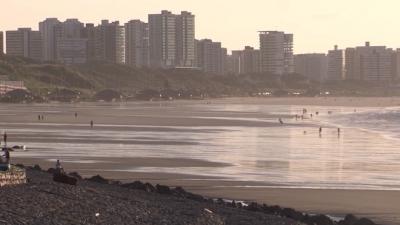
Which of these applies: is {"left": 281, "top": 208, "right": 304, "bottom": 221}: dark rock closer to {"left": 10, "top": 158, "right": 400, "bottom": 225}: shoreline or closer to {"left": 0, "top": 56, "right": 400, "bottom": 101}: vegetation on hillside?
{"left": 10, "top": 158, "right": 400, "bottom": 225}: shoreline

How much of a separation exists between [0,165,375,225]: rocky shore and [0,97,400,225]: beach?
7.96 feet

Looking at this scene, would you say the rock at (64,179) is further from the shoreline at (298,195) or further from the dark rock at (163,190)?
the shoreline at (298,195)

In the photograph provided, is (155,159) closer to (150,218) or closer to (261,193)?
(261,193)

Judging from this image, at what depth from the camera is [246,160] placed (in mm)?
34188

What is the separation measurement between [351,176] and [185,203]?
1061cm

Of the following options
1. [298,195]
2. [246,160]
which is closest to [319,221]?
[298,195]

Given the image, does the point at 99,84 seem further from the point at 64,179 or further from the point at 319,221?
the point at 319,221

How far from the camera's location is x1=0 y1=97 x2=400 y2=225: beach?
24109mm

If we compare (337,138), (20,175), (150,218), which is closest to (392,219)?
(150,218)

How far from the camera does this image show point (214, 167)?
31.7 meters

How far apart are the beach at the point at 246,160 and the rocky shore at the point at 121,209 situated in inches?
95.6

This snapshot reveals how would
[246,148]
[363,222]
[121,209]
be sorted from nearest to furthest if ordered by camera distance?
[121,209] → [363,222] → [246,148]

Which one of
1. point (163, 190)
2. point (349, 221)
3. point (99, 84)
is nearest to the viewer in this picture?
point (349, 221)

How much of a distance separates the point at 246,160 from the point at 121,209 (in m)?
18.0
